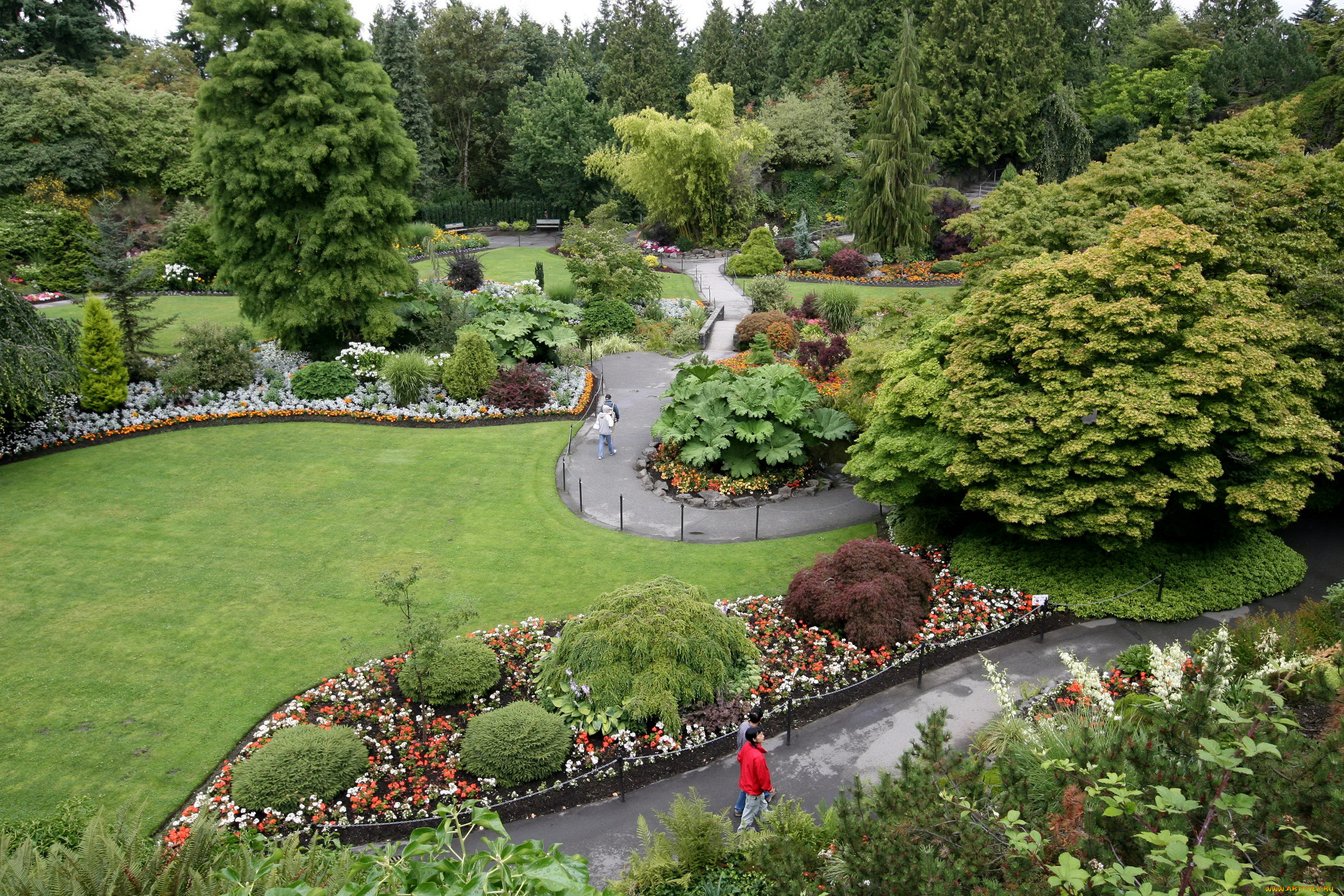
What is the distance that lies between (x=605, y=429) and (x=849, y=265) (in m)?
22.2

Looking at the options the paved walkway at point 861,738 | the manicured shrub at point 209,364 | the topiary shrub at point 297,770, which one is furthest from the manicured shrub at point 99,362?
the paved walkway at point 861,738

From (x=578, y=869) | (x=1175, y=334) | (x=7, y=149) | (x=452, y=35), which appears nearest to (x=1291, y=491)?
(x=1175, y=334)

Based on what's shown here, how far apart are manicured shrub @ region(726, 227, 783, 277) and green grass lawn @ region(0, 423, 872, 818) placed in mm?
20843

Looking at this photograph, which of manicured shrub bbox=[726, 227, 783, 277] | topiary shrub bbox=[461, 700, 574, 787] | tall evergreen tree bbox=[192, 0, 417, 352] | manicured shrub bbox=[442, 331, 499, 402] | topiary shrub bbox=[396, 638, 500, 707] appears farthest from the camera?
manicured shrub bbox=[726, 227, 783, 277]

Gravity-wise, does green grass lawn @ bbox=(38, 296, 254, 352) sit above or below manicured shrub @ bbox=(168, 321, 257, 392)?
above

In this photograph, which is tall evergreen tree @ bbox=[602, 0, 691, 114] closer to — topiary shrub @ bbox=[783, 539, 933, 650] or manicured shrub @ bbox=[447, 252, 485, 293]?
manicured shrub @ bbox=[447, 252, 485, 293]

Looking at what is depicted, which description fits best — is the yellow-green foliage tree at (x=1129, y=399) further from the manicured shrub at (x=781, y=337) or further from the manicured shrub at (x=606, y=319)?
the manicured shrub at (x=606, y=319)

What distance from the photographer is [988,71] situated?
4500 cm

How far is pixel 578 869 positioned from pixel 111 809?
299 inches

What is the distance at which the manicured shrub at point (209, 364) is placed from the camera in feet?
65.3

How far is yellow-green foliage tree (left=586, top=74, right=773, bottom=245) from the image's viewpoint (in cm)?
4009

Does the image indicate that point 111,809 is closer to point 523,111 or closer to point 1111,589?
point 1111,589

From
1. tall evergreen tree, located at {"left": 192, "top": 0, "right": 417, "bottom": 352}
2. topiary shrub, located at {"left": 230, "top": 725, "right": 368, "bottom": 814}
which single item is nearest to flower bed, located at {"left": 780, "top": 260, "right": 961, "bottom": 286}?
tall evergreen tree, located at {"left": 192, "top": 0, "right": 417, "bottom": 352}

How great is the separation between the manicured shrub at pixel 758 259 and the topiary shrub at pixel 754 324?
11.7 metres
